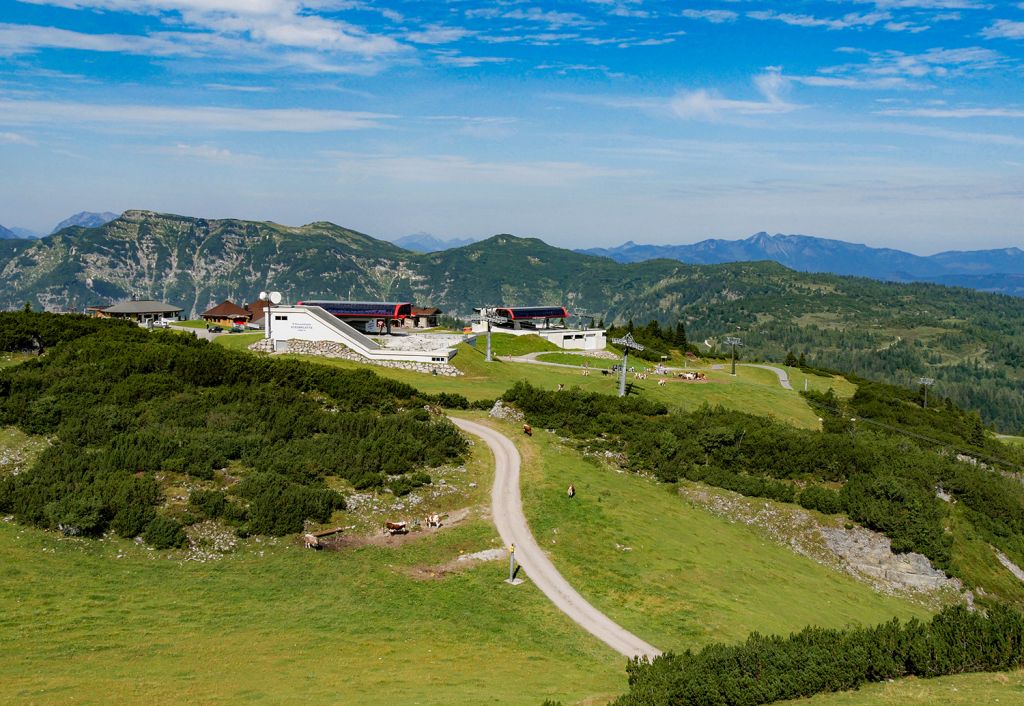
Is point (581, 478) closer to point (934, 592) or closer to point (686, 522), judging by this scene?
point (686, 522)

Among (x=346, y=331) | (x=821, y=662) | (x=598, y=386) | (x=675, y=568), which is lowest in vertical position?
(x=675, y=568)

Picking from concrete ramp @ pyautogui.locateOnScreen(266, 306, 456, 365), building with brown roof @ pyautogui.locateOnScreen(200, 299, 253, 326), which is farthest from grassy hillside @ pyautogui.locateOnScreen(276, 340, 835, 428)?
building with brown roof @ pyautogui.locateOnScreen(200, 299, 253, 326)

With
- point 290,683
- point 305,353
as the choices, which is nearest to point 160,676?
point 290,683

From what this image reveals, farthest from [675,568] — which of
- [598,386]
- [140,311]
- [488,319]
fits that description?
[140,311]

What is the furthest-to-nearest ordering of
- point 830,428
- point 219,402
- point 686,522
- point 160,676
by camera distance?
point 830,428, point 219,402, point 686,522, point 160,676

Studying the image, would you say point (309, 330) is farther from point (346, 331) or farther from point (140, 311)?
point (140, 311)
